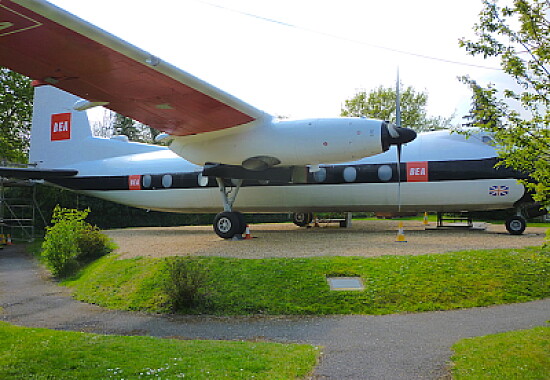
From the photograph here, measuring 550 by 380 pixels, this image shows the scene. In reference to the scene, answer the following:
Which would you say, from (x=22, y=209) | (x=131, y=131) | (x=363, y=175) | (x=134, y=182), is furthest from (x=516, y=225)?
(x=131, y=131)

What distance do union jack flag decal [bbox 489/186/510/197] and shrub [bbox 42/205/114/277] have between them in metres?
14.1

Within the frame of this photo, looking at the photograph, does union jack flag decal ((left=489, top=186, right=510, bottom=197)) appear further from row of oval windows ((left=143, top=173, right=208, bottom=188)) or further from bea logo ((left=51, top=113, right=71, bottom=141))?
bea logo ((left=51, top=113, right=71, bottom=141))

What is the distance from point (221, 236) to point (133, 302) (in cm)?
660

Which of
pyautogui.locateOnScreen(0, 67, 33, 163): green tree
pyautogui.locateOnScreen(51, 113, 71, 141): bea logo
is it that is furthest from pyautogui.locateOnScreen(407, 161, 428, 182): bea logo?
pyautogui.locateOnScreen(0, 67, 33, 163): green tree

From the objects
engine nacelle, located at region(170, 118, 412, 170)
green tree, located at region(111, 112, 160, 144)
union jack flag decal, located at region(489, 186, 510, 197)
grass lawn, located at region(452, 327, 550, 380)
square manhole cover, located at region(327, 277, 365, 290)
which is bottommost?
grass lawn, located at region(452, 327, 550, 380)

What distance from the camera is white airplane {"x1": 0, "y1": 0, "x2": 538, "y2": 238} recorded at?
965cm

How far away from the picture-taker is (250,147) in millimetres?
13820

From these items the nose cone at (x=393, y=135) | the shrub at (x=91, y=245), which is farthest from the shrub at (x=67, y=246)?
the nose cone at (x=393, y=135)

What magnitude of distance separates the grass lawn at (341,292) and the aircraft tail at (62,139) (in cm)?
1247

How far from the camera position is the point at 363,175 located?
1700 centimetres

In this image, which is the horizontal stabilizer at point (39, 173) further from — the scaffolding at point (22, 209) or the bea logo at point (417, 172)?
the bea logo at point (417, 172)

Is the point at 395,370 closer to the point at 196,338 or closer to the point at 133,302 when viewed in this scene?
the point at 196,338

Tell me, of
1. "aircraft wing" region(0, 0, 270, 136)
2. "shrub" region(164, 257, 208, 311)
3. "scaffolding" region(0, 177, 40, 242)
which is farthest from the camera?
"scaffolding" region(0, 177, 40, 242)

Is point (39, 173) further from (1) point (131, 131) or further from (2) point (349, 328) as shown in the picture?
(1) point (131, 131)
